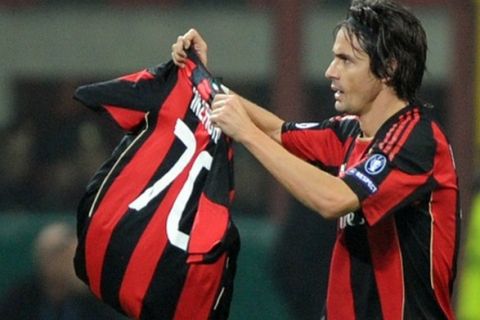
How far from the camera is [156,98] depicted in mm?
4641

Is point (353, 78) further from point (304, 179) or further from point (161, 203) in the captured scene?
point (161, 203)

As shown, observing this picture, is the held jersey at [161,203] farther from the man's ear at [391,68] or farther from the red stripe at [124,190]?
the man's ear at [391,68]

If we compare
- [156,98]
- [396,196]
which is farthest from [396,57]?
[156,98]

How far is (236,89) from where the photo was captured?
6.13m

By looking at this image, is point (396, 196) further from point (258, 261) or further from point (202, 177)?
point (258, 261)

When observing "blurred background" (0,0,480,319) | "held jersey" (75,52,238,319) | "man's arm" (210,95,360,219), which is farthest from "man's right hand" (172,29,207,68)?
"blurred background" (0,0,480,319)

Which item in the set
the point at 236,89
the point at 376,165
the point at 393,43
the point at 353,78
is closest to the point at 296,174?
the point at 376,165

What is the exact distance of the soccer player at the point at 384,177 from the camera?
4.21m

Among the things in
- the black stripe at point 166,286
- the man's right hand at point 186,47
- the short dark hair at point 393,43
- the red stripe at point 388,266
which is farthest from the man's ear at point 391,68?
the black stripe at point 166,286

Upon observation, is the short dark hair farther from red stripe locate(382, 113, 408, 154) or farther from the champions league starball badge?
the champions league starball badge

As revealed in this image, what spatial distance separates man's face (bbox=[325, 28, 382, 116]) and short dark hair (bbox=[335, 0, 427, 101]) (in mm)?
16

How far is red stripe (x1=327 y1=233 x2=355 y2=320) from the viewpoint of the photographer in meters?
4.39

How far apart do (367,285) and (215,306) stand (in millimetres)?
400

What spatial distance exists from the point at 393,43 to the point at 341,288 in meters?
0.62
